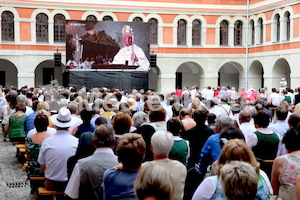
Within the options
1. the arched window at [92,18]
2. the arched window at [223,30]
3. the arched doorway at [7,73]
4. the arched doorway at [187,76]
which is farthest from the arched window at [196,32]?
the arched doorway at [7,73]

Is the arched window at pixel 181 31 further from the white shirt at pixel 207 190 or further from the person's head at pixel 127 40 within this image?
the white shirt at pixel 207 190

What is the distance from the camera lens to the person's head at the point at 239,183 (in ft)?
10.9

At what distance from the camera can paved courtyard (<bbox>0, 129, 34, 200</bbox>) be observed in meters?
8.55

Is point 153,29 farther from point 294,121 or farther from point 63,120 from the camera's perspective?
point 63,120

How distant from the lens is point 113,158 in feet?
16.7

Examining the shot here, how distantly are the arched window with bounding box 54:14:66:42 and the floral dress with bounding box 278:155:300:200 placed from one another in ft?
91.8

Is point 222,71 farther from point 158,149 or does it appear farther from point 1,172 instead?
point 158,149

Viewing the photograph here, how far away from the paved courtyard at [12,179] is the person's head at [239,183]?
231 inches

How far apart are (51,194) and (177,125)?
220cm

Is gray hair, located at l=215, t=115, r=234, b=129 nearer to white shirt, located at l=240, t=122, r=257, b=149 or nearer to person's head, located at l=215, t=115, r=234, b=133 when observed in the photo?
person's head, located at l=215, t=115, r=234, b=133

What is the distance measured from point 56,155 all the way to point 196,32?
2833 centimetres

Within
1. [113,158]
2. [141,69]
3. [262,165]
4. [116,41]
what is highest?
[116,41]

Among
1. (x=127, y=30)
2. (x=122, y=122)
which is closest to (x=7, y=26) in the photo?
→ (x=127, y=30)

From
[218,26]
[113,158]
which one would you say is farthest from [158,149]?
[218,26]
